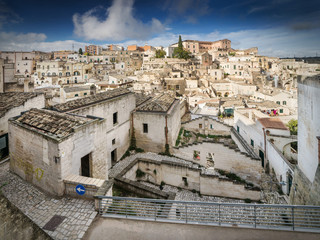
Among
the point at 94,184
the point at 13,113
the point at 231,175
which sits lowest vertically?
the point at 231,175

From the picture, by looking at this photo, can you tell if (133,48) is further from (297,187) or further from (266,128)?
(297,187)

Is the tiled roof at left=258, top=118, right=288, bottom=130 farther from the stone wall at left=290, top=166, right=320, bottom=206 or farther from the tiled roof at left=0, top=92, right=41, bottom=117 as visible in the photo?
the tiled roof at left=0, top=92, right=41, bottom=117

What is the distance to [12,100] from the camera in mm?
13641

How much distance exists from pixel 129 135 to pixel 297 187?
12.5 m

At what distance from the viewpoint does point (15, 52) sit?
61.3 m

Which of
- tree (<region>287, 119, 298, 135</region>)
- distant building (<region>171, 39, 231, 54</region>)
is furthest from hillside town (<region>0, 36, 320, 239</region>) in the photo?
distant building (<region>171, 39, 231, 54</region>)

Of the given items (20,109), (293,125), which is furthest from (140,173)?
(293,125)

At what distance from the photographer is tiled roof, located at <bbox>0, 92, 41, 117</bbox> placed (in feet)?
40.5

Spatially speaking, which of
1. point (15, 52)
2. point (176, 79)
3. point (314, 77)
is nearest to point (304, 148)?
point (314, 77)

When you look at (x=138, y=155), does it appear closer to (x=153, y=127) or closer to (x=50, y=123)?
(x=153, y=127)

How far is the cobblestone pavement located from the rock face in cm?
137

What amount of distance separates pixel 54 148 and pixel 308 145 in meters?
10.2

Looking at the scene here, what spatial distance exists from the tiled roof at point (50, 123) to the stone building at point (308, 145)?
31.1 ft

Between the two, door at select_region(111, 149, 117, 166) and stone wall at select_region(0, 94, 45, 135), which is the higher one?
stone wall at select_region(0, 94, 45, 135)
